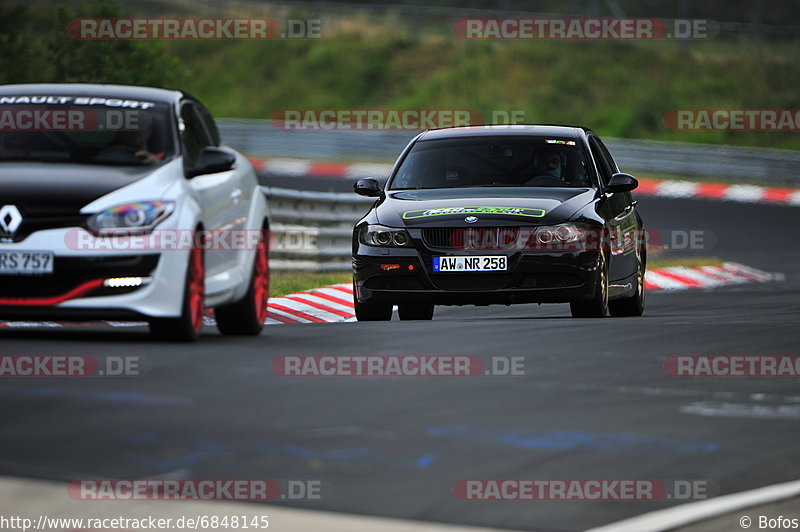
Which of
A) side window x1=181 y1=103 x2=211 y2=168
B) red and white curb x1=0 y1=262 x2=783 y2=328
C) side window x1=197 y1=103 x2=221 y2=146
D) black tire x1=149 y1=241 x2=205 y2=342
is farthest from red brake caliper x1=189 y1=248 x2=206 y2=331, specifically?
red and white curb x1=0 y1=262 x2=783 y2=328

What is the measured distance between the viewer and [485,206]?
11.9 m

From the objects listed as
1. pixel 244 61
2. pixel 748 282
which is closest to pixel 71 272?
pixel 748 282

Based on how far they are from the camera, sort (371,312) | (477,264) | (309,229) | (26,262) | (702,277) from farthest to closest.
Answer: (702,277)
(309,229)
(371,312)
(477,264)
(26,262)

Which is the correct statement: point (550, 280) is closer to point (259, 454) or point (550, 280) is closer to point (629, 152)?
point (259, 454)

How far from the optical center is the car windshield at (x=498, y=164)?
41.9 ft

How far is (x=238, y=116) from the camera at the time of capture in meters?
50.5

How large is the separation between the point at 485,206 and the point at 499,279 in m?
0.59

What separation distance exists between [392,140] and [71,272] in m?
27.4

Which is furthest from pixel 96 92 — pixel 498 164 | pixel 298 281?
pixel 298 281

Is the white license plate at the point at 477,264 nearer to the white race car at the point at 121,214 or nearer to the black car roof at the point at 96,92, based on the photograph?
the white race car at the point at 121,214

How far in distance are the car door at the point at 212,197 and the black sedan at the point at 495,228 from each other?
5.49ft

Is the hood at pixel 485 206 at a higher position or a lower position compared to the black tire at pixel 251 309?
higher

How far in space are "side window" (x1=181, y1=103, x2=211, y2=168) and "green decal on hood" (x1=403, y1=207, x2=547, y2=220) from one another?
69.5 inches

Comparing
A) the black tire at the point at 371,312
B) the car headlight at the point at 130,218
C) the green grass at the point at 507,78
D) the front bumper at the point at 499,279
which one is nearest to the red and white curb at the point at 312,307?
the black tire at the point at 371,312
